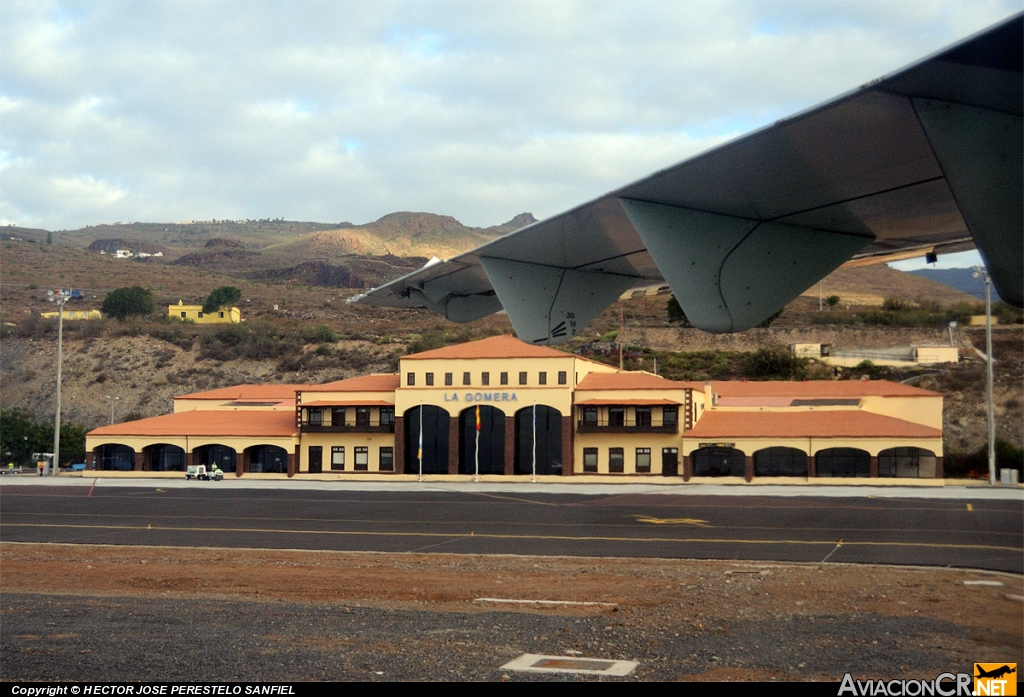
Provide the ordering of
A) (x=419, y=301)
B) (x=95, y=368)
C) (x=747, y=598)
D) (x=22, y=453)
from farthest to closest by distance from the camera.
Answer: (x=95, y=368)
(x=22, y=453)
(x=747, y=598)
(x=419, y=301)

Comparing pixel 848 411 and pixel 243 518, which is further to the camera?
pixel 848 411

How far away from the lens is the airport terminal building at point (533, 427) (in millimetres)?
60812

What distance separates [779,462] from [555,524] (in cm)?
2706

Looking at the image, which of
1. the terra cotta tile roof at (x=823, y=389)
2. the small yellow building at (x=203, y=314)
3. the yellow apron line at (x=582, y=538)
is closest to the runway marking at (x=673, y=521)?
the yellow apron line at (x=582, y=538)

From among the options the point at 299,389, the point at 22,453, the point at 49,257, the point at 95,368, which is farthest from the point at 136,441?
the point at 49,257

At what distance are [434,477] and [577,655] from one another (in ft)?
167

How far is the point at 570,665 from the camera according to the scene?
52.1ft

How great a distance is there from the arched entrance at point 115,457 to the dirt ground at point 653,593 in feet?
132

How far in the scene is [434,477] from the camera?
67125 millimetres

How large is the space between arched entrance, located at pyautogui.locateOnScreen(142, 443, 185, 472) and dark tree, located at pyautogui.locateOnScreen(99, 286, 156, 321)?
2563 inches

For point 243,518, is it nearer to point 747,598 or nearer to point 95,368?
point 747,598

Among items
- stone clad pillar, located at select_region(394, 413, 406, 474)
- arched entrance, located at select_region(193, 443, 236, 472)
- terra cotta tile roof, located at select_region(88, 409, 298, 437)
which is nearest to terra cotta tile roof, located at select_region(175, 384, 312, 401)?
terra cotta tile roof, located at select_region(88, 409, 298, 437)

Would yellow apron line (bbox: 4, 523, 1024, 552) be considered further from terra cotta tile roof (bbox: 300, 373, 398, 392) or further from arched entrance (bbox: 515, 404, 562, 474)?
terra cotta tile roof (bbox: 300, 373, 398, 392)

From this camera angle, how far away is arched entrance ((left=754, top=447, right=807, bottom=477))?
6038 centimetres
